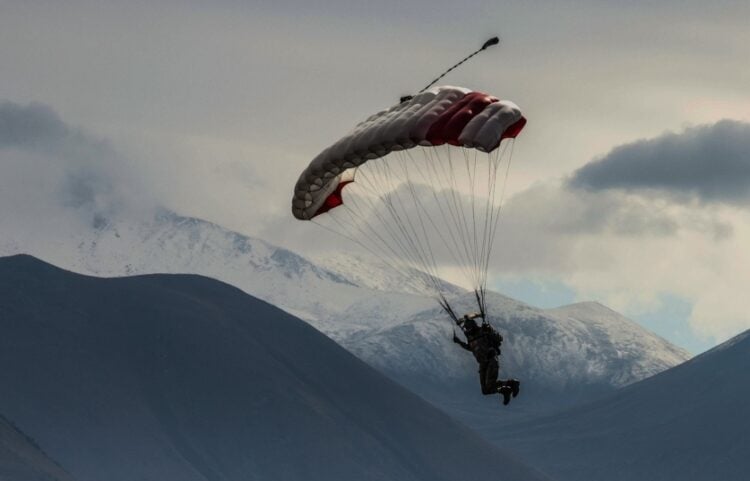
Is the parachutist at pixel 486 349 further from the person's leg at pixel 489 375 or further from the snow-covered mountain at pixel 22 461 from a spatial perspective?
the snow-covered mountain at pixel 22 461

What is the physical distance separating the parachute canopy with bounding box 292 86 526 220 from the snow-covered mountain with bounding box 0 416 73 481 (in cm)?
9531

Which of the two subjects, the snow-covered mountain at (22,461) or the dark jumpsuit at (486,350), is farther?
the snow-covered mountain at (22,461)

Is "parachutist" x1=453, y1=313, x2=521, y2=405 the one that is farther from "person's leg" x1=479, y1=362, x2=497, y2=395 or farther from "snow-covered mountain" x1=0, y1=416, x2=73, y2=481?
"snow-covered mountain" x1=0, y1=416, x2=73, y2=481

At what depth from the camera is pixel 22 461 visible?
493 feet

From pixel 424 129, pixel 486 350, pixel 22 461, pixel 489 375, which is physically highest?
pixel 424 129

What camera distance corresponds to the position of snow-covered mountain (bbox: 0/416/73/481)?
474 feet

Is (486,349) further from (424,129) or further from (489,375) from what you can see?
(424,129)

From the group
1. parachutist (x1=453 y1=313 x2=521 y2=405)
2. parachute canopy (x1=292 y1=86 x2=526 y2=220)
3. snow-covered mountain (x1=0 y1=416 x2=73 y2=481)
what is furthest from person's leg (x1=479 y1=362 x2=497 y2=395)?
snow-covered mountain (x1=0 y1=416 x2=73 y2=481)

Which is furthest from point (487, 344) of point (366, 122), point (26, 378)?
point (26, 378)

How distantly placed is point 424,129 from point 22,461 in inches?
4285

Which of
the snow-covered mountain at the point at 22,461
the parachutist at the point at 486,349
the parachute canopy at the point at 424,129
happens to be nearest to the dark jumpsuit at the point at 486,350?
the parachutist at the point at 486,349

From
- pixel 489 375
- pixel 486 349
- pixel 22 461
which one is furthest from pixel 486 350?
pixel 22 461

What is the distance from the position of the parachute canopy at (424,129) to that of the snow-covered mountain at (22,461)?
3752 inches

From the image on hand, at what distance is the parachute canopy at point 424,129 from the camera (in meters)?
51.3
